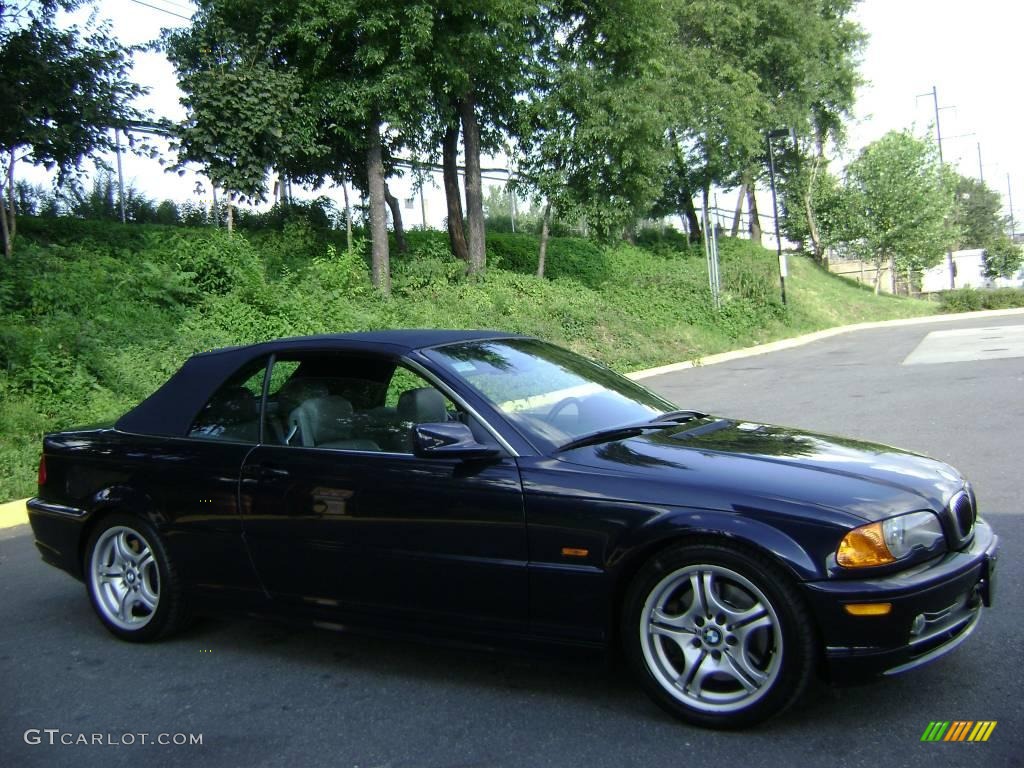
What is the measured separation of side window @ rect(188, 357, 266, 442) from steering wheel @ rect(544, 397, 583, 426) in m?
1.46

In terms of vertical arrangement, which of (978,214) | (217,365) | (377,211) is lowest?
(217,365)

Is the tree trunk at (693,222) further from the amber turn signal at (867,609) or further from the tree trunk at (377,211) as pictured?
the amber turn signal at (867,609)

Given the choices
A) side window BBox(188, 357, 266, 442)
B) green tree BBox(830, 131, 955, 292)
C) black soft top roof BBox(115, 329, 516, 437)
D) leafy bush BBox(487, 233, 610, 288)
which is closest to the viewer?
black soft top roof BBox(115, 329, 516, 437)

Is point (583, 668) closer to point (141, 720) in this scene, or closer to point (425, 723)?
point (425, 723)

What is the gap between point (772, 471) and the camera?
355 centimetres

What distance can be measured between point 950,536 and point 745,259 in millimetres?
35291

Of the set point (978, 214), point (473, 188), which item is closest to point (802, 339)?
point (473, 188)

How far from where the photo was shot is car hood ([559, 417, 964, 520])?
3.36 meters

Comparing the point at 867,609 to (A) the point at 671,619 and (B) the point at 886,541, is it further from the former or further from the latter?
(A) the point at 671,619

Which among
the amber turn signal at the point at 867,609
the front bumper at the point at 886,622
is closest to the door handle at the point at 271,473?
the front bumper at the point at 886,622

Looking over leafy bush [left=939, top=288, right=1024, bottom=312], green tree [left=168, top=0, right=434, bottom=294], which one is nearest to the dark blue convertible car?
green tree [left=168, top=0, right=434, bottom=294]

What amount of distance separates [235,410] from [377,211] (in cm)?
1797

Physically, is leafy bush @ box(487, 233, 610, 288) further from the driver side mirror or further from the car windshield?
the driver side mirror

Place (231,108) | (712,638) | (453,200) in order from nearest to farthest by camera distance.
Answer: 1. (712,638)
2. (231,108)
3. (453,200)
